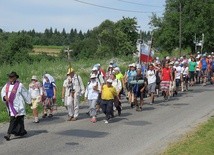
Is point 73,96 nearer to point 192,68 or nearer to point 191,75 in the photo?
point 192,68

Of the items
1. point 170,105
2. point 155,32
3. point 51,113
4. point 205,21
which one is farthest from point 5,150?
point 155,32

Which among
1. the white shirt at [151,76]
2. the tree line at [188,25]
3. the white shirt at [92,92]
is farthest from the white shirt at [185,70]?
the tree line at [188,25]

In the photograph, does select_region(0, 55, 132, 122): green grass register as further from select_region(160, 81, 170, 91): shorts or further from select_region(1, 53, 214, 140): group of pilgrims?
select_region(1, 53, 214, 140): group of pilgrims

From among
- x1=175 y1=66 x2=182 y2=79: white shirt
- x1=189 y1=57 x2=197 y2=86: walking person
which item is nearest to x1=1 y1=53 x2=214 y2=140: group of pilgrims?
x1=175 y1=66 x2=182 y2=79: white shirt

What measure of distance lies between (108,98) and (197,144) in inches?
193

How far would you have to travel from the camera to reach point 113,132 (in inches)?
517

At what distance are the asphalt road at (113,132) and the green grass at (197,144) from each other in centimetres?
42

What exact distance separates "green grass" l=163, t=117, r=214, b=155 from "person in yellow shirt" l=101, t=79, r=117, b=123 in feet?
10.7

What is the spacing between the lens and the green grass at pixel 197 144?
389 inches

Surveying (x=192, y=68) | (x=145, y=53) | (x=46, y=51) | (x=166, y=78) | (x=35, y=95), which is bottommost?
(x=35, y=95)

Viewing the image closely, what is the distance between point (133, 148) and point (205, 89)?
15917 mm

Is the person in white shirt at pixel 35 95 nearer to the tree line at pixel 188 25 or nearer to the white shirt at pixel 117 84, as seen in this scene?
the white shirt at pixel 117 84

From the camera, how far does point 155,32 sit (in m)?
61.6

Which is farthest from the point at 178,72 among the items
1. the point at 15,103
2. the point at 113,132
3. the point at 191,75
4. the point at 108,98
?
the point at 15,103
